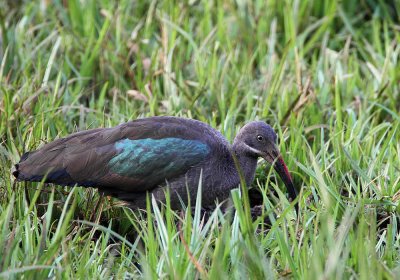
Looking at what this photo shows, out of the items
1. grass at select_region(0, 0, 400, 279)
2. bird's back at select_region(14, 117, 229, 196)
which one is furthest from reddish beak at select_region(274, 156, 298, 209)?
bird's back at select_region(14, 117, 229, 196)

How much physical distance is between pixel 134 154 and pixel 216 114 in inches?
44.4

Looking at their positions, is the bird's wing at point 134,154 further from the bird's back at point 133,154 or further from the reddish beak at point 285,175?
the reddish beak at point 285,175

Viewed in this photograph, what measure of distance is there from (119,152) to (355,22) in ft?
11.0

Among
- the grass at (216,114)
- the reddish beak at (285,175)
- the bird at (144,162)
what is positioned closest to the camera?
the grass at (216,114)

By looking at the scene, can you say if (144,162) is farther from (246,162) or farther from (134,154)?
(246,162)

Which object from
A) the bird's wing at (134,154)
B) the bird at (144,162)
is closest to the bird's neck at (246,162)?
the bird at (144,162)

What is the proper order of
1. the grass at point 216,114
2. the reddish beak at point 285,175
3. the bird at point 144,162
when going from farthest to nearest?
the reddish beak at point 285,175 → the bird at point 144,162 → the grass at point 216,114

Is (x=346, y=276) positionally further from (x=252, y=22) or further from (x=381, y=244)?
(x=252, y=22)

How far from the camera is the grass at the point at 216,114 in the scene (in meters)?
3.66

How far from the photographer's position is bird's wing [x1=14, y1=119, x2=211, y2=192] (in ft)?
15.6

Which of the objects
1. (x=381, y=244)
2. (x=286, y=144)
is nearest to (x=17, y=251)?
(x=381, y=244)

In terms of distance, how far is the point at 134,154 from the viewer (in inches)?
188

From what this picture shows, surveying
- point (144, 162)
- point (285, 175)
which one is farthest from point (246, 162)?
point (144, 162)

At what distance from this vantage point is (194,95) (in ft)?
19.8
